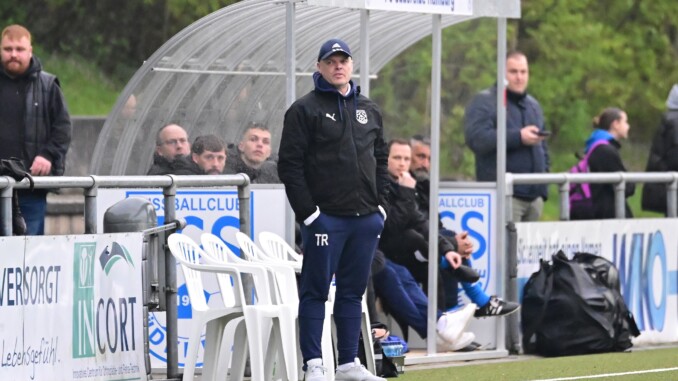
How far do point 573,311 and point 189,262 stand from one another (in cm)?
422

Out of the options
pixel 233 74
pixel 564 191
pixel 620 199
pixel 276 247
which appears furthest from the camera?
pixel 620 199

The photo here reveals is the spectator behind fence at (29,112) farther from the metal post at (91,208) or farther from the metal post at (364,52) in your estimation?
the metal post at (364,52)

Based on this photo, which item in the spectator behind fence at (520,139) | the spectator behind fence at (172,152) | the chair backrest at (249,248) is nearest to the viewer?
the chair backrest at (249,248)

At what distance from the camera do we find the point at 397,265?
45.1 ft

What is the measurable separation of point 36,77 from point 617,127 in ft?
20.0

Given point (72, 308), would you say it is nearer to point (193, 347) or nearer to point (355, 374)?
point (193, 347)

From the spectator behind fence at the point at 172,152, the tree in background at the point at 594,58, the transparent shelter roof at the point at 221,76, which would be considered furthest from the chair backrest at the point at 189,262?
the tree in background at the point at 594,58

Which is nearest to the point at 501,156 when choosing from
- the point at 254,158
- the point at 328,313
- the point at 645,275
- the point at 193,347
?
the point at 645,275

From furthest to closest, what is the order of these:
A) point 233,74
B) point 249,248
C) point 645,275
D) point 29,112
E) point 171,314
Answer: point 645,275 < point 233,74 < point 29,112 < point 171,314 < point 249,248

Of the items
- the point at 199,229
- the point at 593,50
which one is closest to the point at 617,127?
the point at 199,229

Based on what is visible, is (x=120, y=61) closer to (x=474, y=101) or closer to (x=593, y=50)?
(x=593, y=50)

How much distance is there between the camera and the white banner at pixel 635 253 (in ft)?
48.4

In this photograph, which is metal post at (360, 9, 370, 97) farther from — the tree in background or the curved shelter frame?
the tree in background

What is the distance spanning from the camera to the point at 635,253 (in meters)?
15.5
